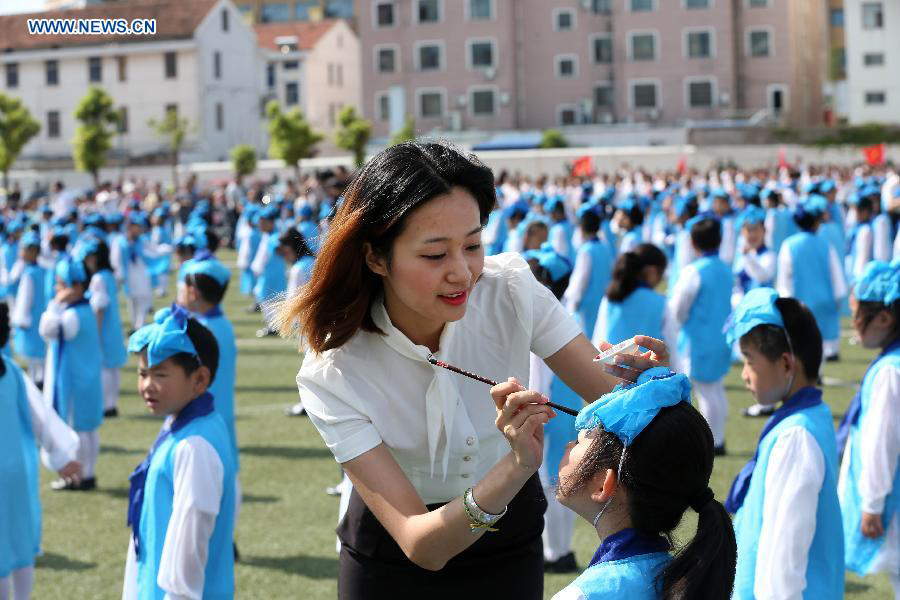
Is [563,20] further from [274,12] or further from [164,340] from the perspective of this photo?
[164,340]

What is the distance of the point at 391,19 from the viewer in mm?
57406

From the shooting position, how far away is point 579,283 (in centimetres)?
1089

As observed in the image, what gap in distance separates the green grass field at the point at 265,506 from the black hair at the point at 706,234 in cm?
149

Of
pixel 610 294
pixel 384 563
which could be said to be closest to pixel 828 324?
pixel 610 294

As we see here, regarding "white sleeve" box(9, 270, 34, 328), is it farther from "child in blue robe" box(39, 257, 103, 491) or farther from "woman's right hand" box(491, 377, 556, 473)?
"woman's right hand" box(491, 377, 556, 473)

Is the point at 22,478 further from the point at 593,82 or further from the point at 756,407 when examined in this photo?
the point at 593,82

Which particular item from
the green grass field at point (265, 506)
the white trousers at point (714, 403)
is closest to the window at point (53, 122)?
the green grass field at point (265, 506)

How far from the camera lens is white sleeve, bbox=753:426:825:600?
12.8 ft

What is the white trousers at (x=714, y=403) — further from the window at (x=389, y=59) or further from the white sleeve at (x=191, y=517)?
the window at (x=389, y=59)

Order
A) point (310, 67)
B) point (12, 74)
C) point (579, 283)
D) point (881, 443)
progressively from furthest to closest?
point (310, 67) → point (12, 74) → point (579, 283) → point (881, 443)

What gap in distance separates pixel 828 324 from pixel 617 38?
44.8 meters

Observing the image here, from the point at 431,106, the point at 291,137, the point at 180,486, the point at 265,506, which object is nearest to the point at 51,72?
the point at 431,106

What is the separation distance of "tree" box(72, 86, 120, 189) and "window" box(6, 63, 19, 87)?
14.3m

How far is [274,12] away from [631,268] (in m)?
74.1
